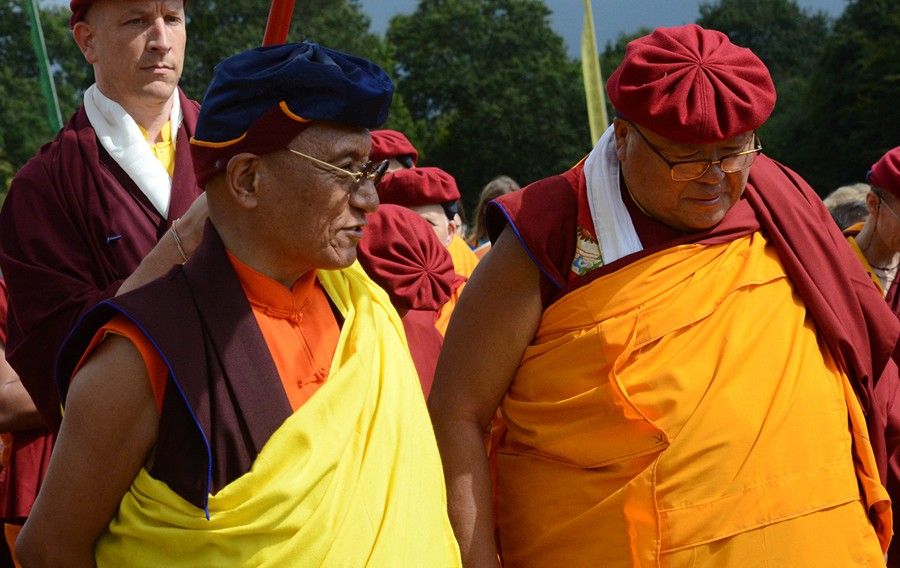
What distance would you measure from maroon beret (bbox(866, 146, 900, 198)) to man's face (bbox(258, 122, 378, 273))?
3.00 metres

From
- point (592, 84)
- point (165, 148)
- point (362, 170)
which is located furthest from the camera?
point (592, 84)

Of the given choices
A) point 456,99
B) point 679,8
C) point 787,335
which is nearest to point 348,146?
point 787,335

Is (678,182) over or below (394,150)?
over

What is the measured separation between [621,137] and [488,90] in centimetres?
5269

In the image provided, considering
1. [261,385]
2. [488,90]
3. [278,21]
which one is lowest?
[488,90]

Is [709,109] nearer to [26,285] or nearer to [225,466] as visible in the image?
[225,466]

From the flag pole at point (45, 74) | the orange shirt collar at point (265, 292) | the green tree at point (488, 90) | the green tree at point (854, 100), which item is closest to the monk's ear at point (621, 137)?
the orange shirt collar at point (265, 292)

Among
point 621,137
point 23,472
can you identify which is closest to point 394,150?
point 23,472

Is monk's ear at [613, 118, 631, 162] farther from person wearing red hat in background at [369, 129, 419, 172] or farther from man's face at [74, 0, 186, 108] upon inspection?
person wearing red hat in background at [369, 129, 419, 172]

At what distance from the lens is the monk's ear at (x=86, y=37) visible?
385 centimetres

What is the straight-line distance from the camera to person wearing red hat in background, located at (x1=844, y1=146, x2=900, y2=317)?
5285mm

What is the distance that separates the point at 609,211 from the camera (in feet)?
10.8

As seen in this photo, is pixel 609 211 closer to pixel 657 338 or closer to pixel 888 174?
pixel 657 338

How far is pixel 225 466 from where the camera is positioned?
8.72 feet
